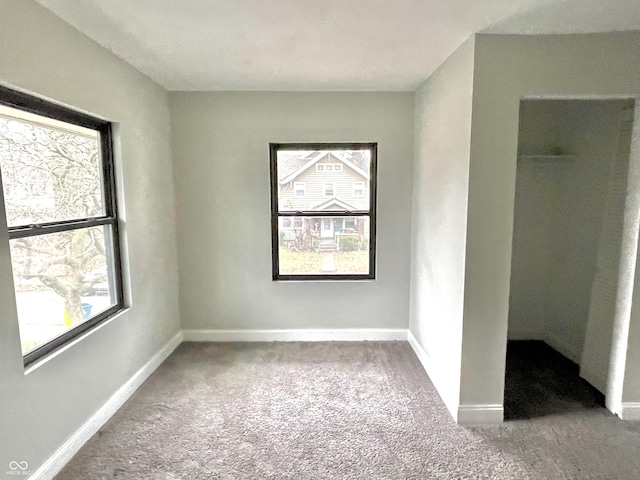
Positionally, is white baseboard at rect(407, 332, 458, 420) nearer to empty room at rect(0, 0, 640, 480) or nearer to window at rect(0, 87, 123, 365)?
empty room at rect(0, 0, 640, 480)

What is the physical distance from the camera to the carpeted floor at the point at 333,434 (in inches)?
76.2

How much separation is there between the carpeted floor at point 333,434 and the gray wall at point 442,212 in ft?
1.13

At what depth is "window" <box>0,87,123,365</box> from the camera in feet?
5.93

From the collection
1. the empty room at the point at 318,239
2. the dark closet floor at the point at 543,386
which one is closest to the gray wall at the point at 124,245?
the empty room at the point at 318,239

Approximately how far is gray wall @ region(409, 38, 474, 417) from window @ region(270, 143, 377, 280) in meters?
0.49

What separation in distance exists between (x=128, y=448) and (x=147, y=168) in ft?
6.89

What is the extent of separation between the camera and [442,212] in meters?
2.66

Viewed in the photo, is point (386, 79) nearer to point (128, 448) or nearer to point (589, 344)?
point (589, 344)

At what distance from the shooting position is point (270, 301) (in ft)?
12.0

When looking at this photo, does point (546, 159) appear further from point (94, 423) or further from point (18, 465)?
A: point (18, 465)

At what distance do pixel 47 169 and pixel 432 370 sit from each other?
305cm

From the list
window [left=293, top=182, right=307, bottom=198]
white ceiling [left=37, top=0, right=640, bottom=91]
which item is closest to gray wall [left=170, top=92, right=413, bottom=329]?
window [left=293, top=182, right=307, bottom=198]

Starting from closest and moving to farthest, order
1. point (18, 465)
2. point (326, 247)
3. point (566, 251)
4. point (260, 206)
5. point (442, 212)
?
point (18, 465) < point (442, 212) < point (566, 251) < point (260, 206) < point (326, 247)

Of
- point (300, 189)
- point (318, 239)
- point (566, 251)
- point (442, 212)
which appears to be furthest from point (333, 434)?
point (566, 251)
